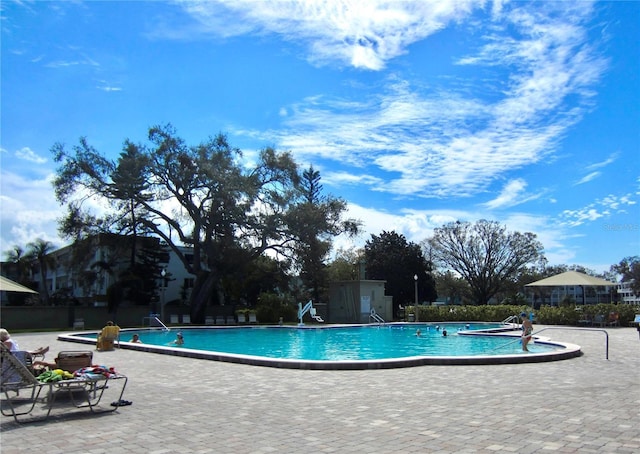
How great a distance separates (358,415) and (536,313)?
1106 inches

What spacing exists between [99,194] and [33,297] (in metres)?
24.7

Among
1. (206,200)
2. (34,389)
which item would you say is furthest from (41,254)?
(34,389)

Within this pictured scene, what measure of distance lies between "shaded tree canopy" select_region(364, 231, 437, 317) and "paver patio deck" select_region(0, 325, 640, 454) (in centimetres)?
3924

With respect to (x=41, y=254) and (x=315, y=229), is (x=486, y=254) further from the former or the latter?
(x=41, y=254)

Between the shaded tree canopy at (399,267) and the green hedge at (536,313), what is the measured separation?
475 inches

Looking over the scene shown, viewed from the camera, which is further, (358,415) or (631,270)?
(631,270)

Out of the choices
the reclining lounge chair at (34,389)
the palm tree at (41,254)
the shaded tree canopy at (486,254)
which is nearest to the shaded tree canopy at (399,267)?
the shaded tree canopy at (486,254)

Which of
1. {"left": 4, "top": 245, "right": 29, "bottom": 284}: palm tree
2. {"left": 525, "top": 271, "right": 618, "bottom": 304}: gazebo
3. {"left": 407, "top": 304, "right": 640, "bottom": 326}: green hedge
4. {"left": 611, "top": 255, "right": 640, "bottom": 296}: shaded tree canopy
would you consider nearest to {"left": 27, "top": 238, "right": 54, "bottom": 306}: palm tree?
{"left": 4, "top": 245, "right": 29, "bottom": 284}: palm tree

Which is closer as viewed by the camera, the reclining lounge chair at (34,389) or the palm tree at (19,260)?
the reclining lounge chair at (34,389)

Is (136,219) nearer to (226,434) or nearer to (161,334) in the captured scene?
(161,334)

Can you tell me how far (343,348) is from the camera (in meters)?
19.8

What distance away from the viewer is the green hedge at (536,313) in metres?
27.8

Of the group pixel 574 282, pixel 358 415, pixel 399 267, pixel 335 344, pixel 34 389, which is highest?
pixel 399 267

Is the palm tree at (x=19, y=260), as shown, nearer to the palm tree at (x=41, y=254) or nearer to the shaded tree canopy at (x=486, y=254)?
the palm tree at (x=41, y=254)
